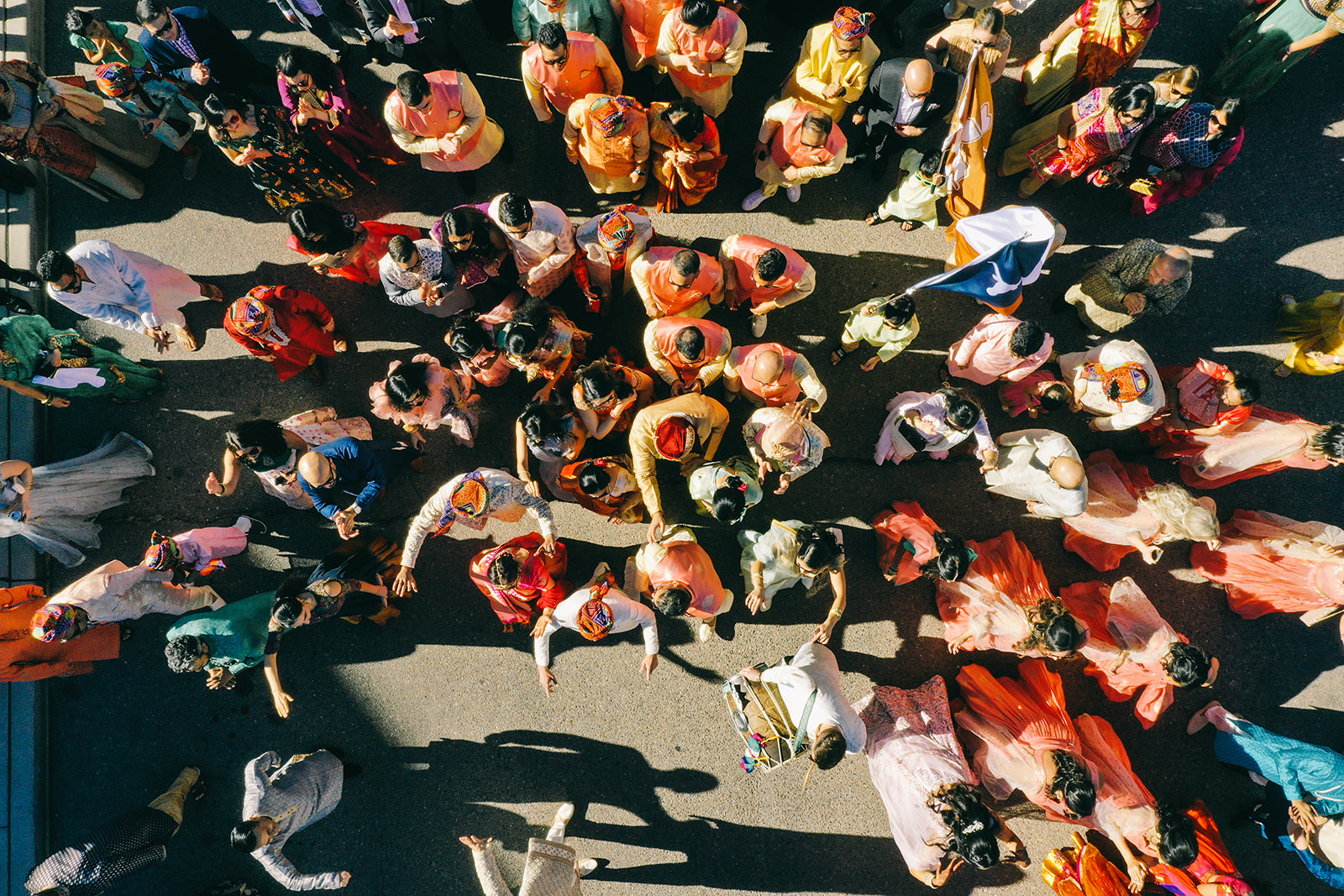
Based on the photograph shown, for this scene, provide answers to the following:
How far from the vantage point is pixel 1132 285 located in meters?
4.60

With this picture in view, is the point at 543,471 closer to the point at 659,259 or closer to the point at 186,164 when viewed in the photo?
the point at 659,259

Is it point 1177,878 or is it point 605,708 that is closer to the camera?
point 1177,878

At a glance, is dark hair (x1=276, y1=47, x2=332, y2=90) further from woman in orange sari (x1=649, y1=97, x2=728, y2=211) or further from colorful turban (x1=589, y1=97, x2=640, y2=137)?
woman in orange sari (x1=649, y1=97, x2=728, y2=211)

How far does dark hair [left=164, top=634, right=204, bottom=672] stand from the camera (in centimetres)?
399

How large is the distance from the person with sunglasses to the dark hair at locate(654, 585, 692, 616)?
3.69 m

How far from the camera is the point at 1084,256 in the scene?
5590 mm

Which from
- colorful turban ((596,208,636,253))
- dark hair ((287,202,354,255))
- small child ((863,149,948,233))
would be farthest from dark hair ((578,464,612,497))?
small child ((863,149,948,233))

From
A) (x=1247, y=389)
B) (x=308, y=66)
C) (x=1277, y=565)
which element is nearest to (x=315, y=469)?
(x=308, y=66)

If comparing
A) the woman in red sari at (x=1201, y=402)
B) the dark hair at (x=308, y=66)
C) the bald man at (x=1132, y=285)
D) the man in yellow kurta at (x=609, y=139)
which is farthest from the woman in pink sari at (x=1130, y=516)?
the dark hair at (x=308, y=66)

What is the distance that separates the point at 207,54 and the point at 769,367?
15.9 feet

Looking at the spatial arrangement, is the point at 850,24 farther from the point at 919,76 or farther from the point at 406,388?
the point at 406,388

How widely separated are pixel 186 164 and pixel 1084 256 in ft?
26.7

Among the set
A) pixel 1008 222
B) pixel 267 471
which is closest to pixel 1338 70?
pixel 1008 222

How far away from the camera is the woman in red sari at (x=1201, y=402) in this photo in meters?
4.26
